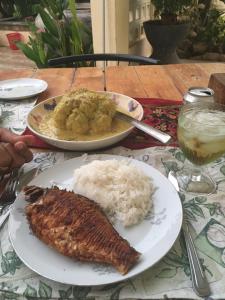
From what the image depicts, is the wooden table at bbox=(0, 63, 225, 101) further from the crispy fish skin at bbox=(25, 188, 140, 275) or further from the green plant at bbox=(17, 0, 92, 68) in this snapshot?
the green plant at bbox=(17, 0, 92, 68)

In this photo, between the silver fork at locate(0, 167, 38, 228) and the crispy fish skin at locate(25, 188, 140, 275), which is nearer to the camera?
the crispy fish skin at locate(25, 188, 140, 275)

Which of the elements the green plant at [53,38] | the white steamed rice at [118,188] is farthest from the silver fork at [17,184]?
the green plant at [53,38]

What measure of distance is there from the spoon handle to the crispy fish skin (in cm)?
9

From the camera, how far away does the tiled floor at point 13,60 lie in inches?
161

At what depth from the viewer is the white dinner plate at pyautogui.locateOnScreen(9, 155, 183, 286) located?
44 centimetres

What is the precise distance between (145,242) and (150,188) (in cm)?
13

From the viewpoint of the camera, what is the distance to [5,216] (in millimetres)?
576

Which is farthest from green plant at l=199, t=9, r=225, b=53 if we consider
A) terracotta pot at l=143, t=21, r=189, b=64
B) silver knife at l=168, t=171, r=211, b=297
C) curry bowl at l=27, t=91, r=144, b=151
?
silver knife at l=168, t=171, r=211, b=297

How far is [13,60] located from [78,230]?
14.2ft

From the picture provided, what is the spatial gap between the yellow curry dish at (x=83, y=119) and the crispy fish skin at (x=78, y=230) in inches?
12.3

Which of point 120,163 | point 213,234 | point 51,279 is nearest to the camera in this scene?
point 51,279

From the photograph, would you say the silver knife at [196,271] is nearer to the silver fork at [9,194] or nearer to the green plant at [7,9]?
the silver fork at [9,194]

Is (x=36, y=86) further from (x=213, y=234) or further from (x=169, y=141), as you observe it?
(x=213, y=234)

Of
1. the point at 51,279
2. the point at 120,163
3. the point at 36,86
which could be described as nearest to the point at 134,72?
the point at 36,86
